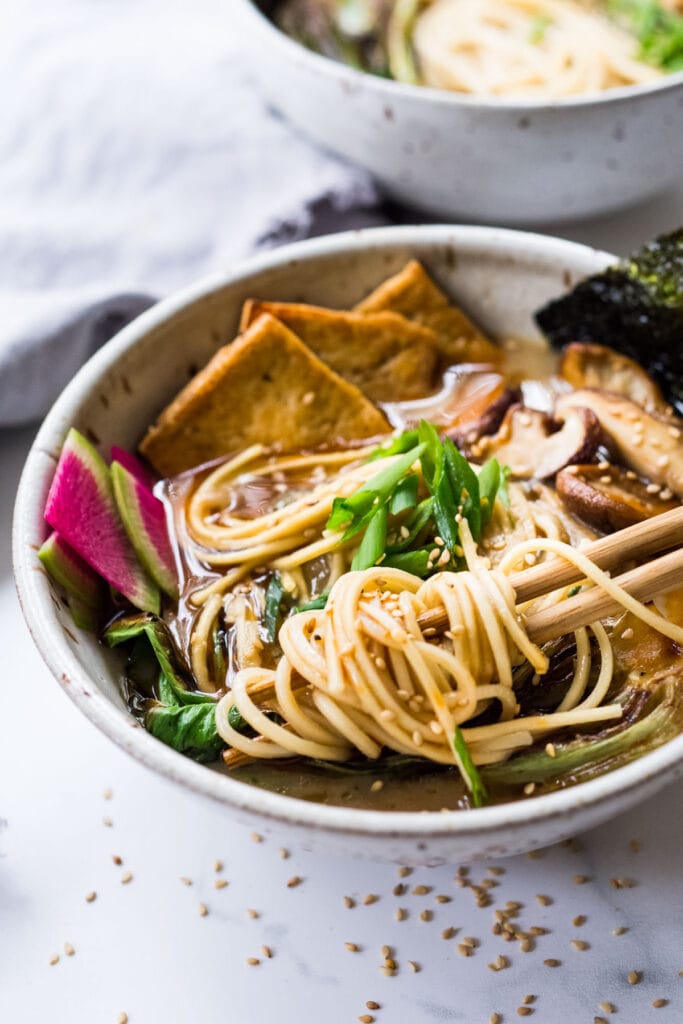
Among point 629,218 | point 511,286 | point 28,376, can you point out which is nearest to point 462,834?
point 511,286

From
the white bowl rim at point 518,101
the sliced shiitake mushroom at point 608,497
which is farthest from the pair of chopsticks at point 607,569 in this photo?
the white bowl rim at point 518,101

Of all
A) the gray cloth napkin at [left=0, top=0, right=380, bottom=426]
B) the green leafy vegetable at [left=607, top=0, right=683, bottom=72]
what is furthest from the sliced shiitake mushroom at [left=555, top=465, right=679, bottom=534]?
the green leafy vegetable at [left=607, top=0, right=683, bottom=72]

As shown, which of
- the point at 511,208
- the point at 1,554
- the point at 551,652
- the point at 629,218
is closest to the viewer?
the point at 551,652

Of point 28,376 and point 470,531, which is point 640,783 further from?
point 28,376

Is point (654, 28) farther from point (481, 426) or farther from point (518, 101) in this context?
point (481, 426)

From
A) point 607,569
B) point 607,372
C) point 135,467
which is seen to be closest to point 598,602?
point 607,569

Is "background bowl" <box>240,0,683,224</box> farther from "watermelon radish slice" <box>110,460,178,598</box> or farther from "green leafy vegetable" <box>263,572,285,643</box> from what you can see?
"green leafy vegetable" <box>263,572,285,643</box>
